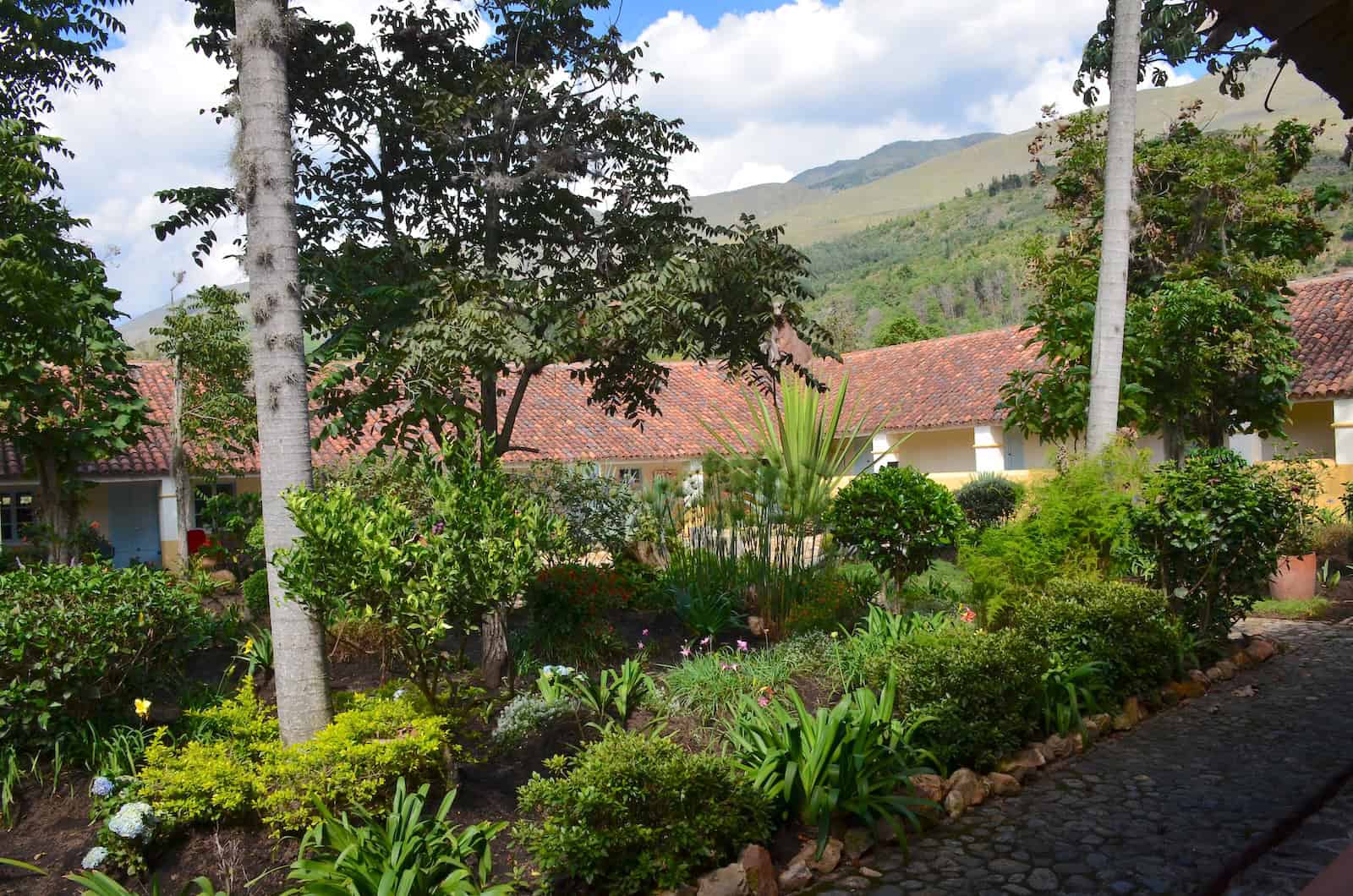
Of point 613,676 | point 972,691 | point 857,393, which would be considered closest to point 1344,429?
point 857,393

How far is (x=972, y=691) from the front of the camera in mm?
5281

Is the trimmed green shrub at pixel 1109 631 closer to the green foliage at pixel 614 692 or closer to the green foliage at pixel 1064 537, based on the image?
the green foliage at pixel 1064 537

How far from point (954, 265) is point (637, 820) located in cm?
5484

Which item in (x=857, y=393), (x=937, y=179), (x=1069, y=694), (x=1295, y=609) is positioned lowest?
(x=1295, y=609)

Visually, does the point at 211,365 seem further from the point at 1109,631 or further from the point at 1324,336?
the point at 1324,336

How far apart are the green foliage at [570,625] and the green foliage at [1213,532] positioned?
4.19 m

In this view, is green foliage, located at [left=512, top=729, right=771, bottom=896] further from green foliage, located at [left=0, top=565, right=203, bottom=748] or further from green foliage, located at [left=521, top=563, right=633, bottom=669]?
green foliage, located at [left=521, top=563, right=633, bottom=669]

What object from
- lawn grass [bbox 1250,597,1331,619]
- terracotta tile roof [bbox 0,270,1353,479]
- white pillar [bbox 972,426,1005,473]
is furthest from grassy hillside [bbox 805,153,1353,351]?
lawn grass [bbox 1250,597,1331,619]

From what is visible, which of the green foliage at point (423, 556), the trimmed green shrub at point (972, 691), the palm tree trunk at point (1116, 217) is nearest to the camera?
the green foliage at point (423, 556)

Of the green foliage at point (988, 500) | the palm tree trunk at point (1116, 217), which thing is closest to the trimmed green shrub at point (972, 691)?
the palm tree trunk at point (1116, 217)

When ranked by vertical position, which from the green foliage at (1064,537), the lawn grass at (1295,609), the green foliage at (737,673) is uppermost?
the green foliage at (1064,537)

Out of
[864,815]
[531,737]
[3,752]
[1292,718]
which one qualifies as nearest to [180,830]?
[3,752]

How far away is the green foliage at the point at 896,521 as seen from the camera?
27.2 ft

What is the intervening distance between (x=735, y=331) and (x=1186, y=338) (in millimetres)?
7820
